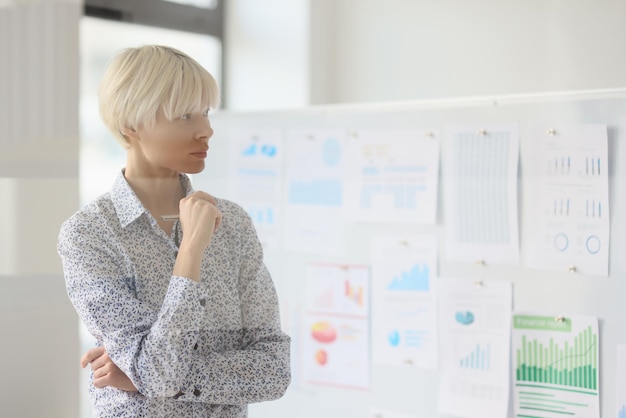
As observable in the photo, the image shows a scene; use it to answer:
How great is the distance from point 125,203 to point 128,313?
0.24 metres

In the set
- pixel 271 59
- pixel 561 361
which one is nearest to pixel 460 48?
pixel 271 59

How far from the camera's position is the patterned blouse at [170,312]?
144 centimetres

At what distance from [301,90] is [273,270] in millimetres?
767

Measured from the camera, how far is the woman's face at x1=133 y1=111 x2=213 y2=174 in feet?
5.20

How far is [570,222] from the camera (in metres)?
2.21

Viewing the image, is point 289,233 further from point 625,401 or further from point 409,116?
point 625,401

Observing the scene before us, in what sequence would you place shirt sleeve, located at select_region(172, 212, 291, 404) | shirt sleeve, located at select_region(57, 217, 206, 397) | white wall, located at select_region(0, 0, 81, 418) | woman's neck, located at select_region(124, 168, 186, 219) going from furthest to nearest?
white wall, located at select_region(0, 0, 81, 418), woman's neck, located at select_region(124, 168, 186, 219), shirt sleeve, located at select_region(172, 212, 291, 404), shirt sleeve, located at select_region(57, 217, 206, 397)

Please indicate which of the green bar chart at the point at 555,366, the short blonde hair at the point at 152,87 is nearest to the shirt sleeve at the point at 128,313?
the short blonde hair at the point at 152,87

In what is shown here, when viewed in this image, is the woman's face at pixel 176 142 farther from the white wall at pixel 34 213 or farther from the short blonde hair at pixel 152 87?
the white wall at pixel 34 213

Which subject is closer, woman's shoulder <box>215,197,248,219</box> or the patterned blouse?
the patterned blouse

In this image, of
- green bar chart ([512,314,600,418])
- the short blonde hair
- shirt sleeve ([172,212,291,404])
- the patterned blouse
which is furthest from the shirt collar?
green bar chart ([512,314,600,418])

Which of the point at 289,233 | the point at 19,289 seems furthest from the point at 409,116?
the point at 19,289

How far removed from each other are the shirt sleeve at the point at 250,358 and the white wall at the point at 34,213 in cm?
50

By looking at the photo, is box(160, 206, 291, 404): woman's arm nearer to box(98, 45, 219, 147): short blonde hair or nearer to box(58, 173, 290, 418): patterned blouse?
box(58, 173, 290, 418): patterned blouse
